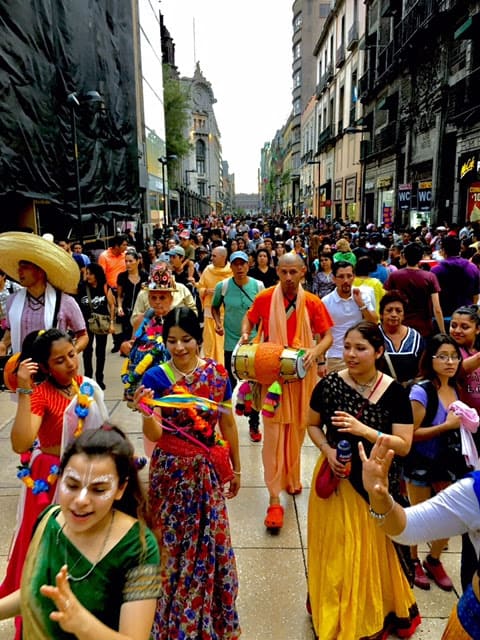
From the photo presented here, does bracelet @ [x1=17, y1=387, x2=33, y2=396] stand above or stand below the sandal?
above

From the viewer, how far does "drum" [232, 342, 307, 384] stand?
3.64m

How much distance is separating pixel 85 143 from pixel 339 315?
46.6ft

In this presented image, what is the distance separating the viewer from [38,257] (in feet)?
11.9

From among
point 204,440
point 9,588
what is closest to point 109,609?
point 204,440

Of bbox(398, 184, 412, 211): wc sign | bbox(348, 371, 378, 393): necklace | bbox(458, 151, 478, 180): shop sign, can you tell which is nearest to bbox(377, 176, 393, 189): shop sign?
bbox(398, 184, 412, 211): wc sign

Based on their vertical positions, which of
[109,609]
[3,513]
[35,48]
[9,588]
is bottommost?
[3,513]

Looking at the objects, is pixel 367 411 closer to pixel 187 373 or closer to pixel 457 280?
pixel 187 373

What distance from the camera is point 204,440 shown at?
2602 millimetres

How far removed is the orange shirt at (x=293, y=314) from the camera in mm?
4000

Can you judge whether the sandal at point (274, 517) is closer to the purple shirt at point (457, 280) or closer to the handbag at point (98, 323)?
the purple shirt at point (457, 280)

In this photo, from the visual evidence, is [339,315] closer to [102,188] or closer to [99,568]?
[99,568]

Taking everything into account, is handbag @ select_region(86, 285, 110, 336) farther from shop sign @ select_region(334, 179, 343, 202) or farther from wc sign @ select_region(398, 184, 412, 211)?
shop sign @ select_region(334, 179, 343, 202)

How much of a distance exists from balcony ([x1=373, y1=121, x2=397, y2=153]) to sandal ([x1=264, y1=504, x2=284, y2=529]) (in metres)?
22.6

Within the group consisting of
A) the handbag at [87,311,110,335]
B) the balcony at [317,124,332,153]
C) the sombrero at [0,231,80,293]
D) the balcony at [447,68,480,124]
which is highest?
the balcony at [317,124,332,153]
